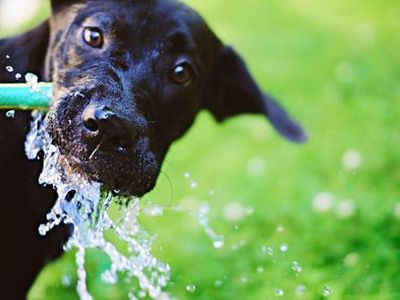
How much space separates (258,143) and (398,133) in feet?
3.52

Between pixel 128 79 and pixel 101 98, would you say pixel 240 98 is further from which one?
pixel 101 98

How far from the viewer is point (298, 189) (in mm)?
5379

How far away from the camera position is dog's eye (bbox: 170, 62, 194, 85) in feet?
12.2

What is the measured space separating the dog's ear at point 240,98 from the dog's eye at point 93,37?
31.5 inches

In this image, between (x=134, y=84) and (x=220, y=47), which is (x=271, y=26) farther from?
(x=134, y=84)

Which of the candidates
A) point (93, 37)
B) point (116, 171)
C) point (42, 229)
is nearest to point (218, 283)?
point (42, 229)

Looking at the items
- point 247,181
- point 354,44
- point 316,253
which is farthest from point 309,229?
point 354,44

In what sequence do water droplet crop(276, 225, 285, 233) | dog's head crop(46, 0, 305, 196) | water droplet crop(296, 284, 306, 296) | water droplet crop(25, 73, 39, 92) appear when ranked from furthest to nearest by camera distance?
1. water droplet crop(276, 225, 285, 233)
2. water droplet crop(296, 284, 306, 296)
3. water droplet crop(25, 73, 39, 92)
4. dog's head crop(46, 0, 305, 196)

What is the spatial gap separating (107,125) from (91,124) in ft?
0.22

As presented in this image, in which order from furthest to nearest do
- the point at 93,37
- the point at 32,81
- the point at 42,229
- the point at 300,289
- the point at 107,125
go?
the point at 300,289, the point at 93,37, the point at 42,229, the point at 32,81, the point at 107,125

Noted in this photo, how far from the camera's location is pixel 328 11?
9711mm

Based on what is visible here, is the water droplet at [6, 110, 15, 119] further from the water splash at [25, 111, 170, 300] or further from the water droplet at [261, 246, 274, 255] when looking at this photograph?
the water droplet at [261, 246, 274, 255]

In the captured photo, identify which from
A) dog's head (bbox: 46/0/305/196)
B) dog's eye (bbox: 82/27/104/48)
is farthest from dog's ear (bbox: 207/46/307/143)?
dog's eye (bbox: 82/27/104/48)

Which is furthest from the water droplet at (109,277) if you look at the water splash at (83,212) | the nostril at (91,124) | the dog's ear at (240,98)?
the nostril at (91,124)
